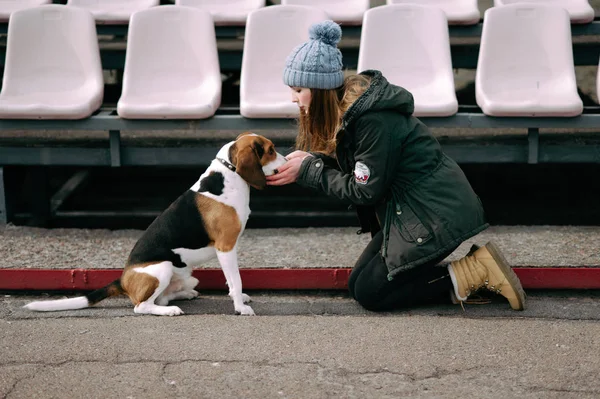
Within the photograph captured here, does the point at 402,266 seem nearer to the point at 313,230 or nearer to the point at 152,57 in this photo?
the point at 313,230


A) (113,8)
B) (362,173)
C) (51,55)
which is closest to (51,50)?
(51,55)

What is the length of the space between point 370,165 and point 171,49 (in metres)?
3.06

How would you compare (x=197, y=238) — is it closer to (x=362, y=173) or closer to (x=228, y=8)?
(x=362, y=173)

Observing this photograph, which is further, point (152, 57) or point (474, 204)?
point (152, 57)

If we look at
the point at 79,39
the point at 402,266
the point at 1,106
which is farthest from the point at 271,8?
the point at 402,266

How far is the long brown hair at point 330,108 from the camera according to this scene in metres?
4.17

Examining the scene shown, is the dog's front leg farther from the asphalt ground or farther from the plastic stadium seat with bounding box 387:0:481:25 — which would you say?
the plastic stadium seat with bounding box 387:0:481:25

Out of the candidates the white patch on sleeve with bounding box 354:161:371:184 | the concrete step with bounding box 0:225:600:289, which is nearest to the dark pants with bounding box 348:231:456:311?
the concrete step with bounding box 0:225:600:289

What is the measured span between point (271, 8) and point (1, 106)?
2133 mm

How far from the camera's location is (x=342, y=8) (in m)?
7.10

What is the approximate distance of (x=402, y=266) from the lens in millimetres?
4176

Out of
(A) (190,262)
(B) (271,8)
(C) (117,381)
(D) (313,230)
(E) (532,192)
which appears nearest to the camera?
(C) (117,381)

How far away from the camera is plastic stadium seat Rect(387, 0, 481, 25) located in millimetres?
6855

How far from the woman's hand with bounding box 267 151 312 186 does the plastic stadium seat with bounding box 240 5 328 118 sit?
83.2 inches
